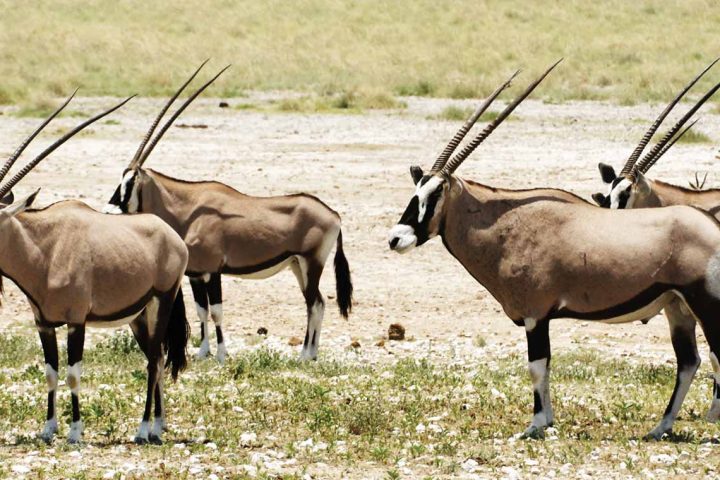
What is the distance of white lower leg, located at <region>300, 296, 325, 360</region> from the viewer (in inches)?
449

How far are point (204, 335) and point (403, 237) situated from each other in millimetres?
3677

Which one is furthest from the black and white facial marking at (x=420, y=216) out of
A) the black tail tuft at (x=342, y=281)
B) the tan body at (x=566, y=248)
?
the black tail tuft at (x=342, y=281)

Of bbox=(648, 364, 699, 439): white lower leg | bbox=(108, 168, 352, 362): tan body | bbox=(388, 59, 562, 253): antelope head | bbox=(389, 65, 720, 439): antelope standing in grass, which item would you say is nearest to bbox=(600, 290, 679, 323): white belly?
bbox=(389, 65, 720, 439): antelope standing in grass

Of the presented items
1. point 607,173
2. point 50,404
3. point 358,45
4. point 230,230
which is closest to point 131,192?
point 230,230

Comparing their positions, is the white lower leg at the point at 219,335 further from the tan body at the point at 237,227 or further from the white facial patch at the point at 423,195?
the white facial patch at the point at 423,195

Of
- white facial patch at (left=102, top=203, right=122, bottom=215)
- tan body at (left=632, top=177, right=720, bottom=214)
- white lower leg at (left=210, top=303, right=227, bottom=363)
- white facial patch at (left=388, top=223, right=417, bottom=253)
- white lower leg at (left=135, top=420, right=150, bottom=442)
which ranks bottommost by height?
white lower leg at (left=210, top=303, right=227, bottom=363)

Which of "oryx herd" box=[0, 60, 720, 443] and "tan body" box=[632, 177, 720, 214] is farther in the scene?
"tan body" box=[632, 177, 720, 214]

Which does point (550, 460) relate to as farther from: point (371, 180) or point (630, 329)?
point (371, 180)

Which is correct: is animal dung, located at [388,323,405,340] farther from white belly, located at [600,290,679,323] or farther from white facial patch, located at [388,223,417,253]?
white belly, located at [600,290,679,323]

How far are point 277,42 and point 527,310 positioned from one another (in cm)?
3934

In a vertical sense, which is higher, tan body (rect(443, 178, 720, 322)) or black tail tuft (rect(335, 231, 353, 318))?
tan body (rect(443, 178, 720, 322))

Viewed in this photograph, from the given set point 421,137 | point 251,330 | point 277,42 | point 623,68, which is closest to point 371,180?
point 421,137

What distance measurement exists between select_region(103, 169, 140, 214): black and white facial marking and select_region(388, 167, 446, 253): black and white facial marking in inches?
158

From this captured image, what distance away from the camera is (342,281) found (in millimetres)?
12203
